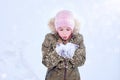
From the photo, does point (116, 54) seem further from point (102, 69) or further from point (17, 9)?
point (17, 9)

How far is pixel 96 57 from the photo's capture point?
69.8 inches

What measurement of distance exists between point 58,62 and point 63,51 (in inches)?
1.8

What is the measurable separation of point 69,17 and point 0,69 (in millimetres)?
564

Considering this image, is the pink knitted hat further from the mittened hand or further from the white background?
the white background

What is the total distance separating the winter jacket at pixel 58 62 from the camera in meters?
1.25

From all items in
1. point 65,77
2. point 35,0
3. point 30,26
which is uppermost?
point 35,0

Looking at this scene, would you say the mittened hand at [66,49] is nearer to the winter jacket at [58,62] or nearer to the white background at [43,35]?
the winter jacket at [58,62]

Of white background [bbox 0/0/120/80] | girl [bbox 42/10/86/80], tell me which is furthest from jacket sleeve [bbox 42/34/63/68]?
white background [bbox 0/0/120/80]

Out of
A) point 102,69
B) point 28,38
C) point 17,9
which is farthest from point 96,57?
point 17,9

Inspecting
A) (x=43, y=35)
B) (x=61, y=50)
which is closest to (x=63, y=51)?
(x=61, y=50)

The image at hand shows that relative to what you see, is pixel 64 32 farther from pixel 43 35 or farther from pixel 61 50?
pixel 43 35

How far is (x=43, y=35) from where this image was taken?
1674 mm

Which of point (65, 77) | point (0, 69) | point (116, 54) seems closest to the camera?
point (65, 77)

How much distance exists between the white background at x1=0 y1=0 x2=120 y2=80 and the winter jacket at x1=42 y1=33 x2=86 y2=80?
0.35 meters
